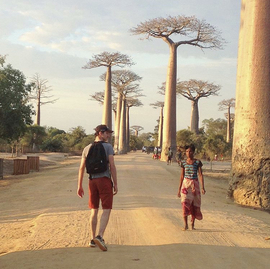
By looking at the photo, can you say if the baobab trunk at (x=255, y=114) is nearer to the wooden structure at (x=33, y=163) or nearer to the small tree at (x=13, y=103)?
the small tree at (x=13, y=103)

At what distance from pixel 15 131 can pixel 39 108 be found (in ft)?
115

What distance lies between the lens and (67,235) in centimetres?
595

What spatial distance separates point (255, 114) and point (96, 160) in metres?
6.63

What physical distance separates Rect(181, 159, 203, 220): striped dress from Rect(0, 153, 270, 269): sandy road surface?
0.28 m

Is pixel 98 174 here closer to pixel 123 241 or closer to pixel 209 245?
pixel 123 241

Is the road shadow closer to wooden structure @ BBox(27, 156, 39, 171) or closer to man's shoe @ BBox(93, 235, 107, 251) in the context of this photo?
man's shoe @ BBox(93, 235, 107, 251)

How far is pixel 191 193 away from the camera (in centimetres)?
645

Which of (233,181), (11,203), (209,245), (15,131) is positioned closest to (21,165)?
(15,131)

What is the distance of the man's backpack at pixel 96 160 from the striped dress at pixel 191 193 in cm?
178

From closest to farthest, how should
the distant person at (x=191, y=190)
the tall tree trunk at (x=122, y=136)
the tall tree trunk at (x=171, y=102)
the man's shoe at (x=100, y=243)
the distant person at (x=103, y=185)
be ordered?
the man's shoe at (x=100, y=243) → the distant person at (x=103, y=185) → the distant person at (x=191, y=190) → the tall tree trunk at (x=171, y=102) → the tall tree trunk at (x=122, y=136)

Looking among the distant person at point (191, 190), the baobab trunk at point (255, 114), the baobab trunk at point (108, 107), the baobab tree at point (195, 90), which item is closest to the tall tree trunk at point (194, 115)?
the baobab tree at point (195, 90)

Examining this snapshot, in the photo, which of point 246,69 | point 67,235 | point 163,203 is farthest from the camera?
point 246,69

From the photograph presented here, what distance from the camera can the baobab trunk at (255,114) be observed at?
10.7 m

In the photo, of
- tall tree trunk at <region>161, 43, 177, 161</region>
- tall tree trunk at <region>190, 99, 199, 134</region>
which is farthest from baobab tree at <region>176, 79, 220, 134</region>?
tall tree trunk at <region>161, 43, 177, 161</region>
